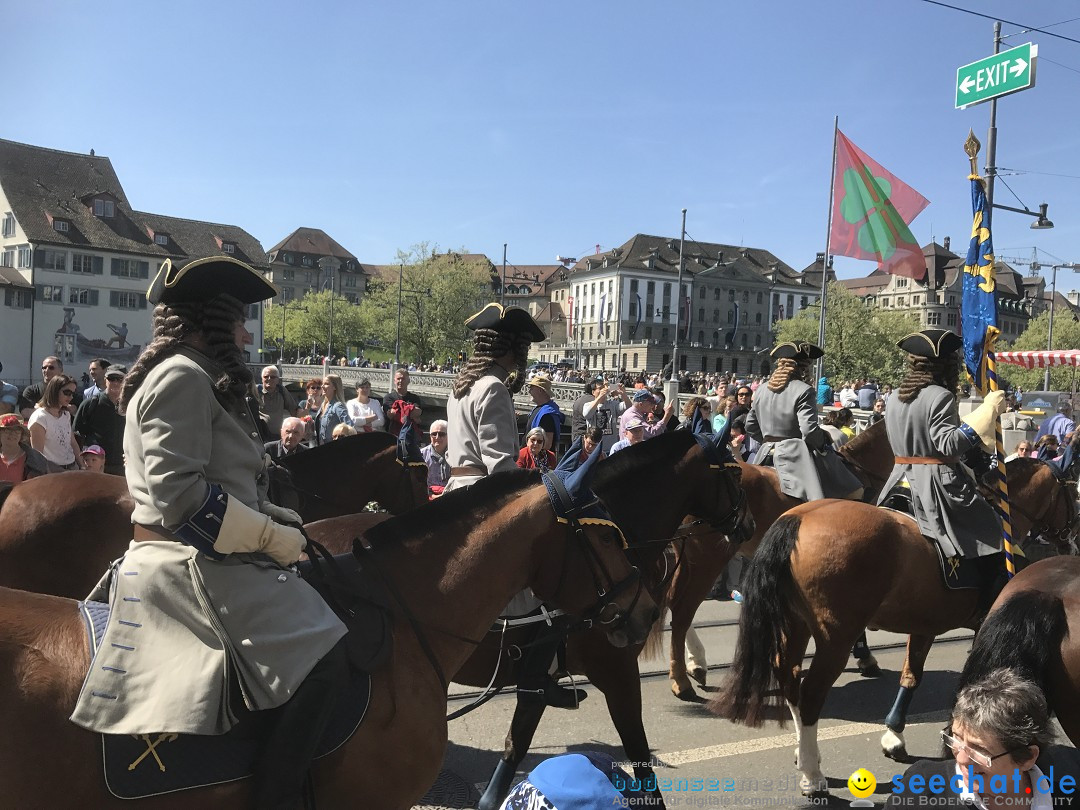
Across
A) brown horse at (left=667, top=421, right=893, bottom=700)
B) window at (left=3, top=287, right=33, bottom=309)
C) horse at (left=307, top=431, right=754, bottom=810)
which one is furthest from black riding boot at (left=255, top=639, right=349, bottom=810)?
window at (left=3, top=287, right=33, bottom=309)

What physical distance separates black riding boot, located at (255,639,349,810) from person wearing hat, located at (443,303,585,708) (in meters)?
1.87

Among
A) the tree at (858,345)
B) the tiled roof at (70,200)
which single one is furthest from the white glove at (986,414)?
the tiled roof at (70,200)

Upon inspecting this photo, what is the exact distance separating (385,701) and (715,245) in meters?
140

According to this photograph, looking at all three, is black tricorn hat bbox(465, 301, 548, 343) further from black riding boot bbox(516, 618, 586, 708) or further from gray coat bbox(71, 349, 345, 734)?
gray coat bbox(71, 349, 345, 734)

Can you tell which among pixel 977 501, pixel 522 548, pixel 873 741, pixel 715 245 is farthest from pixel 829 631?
pixel 715 245

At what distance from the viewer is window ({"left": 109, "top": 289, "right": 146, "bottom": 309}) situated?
2424 inches

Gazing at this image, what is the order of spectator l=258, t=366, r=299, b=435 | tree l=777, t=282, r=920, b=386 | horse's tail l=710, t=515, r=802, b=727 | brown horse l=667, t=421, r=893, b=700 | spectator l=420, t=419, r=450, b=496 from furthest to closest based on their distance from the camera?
tree l=777, t=282, r=920, b=386
spectator l=258, t=366, r=299, b=435
spectator l=420, t=419, r=450, b=496
brown horse l=667, t=421, r=893, b=700
horse's tail l=710, t=515, r=802, b=727

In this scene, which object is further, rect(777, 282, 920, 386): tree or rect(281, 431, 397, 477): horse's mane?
rect(777, 282, 920, 386): tree

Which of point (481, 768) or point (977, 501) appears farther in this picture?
point (977, 501)

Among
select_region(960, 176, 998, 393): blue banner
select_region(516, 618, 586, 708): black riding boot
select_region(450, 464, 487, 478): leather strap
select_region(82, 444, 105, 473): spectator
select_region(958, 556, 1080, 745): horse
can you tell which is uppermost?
select_region(960, 176, 998, 393): blue banner

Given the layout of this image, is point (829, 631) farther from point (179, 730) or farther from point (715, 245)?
point (715, 245)

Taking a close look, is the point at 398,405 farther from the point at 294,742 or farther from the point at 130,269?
the point at 130,269

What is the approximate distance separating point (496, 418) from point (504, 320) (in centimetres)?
65

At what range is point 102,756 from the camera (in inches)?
95.4
